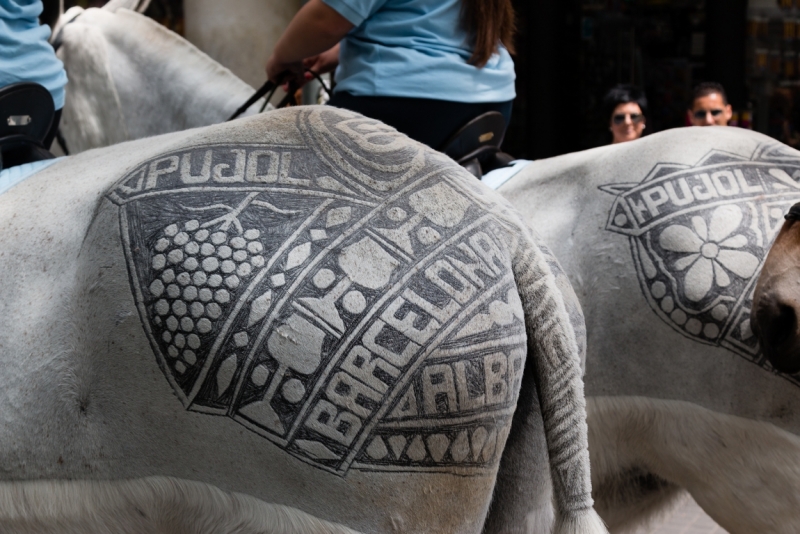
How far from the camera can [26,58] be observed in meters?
2.37

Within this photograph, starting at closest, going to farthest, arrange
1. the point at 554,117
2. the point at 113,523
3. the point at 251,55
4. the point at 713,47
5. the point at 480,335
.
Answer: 1. the point at 480,335
2. the point at 113,523
3. the point at 251,55
4. the point at 713,47
5. the point at 554,117

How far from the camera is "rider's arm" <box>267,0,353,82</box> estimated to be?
2652 millimetres

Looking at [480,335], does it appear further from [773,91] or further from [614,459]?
[773,91]

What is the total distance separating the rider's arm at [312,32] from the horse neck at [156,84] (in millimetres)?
439

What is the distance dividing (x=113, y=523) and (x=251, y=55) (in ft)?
10.3

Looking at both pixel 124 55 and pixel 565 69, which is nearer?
Answer: pixel 124 55

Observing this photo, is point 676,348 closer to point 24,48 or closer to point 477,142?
point 477,142

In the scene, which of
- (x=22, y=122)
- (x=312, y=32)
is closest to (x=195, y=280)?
(x=22, y=122)

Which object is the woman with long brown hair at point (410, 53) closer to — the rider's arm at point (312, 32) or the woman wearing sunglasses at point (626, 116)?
the rider's arm at point (312, 32)

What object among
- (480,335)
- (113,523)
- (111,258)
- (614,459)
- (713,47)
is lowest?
(713,47)

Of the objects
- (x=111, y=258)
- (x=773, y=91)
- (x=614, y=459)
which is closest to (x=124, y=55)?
(x=111, y=258)

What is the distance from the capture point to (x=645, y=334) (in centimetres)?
259

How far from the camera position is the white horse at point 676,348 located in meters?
2.42

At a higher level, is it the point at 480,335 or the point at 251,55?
the point at 480,335
